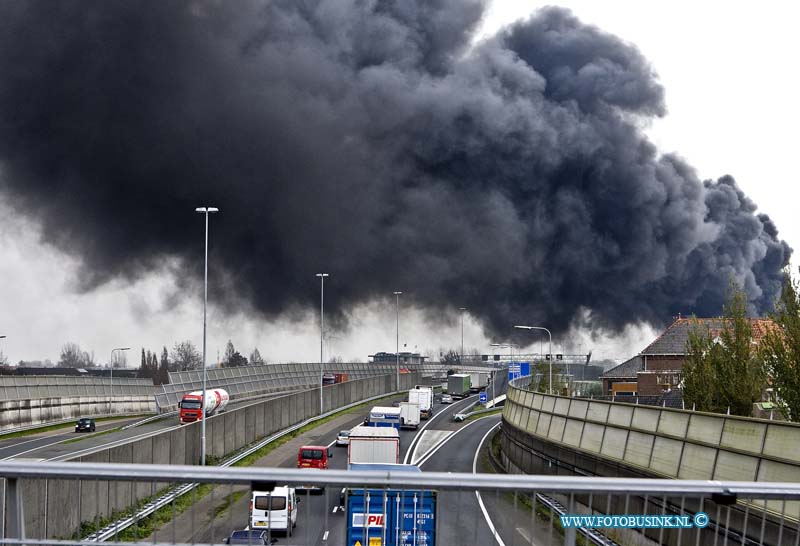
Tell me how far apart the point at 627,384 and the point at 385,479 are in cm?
10595

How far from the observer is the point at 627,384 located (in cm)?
10612

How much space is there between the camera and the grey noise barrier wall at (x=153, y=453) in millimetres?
7082

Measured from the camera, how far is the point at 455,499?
663 cm

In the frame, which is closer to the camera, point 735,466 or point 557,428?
point 735,466

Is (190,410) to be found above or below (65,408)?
above

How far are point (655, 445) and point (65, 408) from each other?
63.6 m

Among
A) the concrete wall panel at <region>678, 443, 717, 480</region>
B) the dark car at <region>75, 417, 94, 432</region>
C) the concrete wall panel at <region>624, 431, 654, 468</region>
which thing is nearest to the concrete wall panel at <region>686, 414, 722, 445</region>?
the concrete wall panel at <region>678, 443, 717, 480</region>

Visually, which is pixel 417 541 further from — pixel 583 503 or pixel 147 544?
pixel 147 544

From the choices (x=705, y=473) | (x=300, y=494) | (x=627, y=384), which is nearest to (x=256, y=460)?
(x=705, y=473)

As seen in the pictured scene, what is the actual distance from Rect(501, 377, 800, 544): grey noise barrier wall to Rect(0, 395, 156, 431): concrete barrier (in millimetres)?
42204

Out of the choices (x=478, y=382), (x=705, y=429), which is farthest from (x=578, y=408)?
(x=478, y=382)

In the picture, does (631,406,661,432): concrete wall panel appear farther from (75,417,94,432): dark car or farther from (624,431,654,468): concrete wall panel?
(75,417,94,432): dark car

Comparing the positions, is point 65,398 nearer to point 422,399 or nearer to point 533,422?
point 422,399

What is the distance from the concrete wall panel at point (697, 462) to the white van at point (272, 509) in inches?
734
